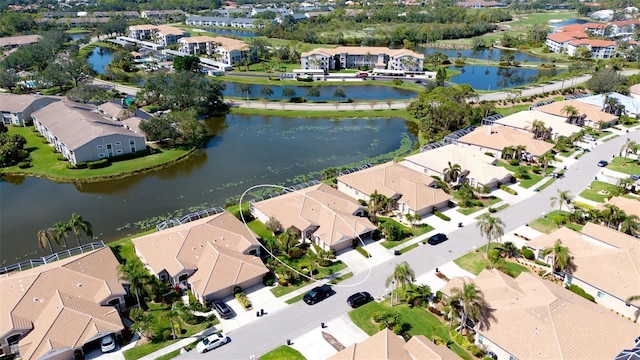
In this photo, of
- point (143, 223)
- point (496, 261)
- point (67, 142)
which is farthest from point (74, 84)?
point (496, 261)

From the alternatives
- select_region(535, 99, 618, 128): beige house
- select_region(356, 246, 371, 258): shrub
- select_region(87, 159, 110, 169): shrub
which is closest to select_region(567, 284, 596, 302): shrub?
select_region(356, 246, 371, 258): shrub

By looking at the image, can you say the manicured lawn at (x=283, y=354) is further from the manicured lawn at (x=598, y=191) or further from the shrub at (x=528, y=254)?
the manicured lawn at (x=598, y=191)

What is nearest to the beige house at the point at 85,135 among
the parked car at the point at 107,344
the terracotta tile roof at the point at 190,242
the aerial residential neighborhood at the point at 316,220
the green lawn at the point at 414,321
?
the aerial residential neighborhood at the point at 316,220

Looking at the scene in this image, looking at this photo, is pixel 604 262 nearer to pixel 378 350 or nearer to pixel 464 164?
pixel 378 350


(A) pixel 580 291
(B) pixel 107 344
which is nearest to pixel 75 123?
(B) pixel 107 344

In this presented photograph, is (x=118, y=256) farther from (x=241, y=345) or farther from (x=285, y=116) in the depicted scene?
(x=285, y=116)

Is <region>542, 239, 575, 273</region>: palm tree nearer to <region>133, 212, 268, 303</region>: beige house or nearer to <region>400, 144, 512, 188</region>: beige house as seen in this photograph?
<region>400, 144, 512, 188</region>: beige house
